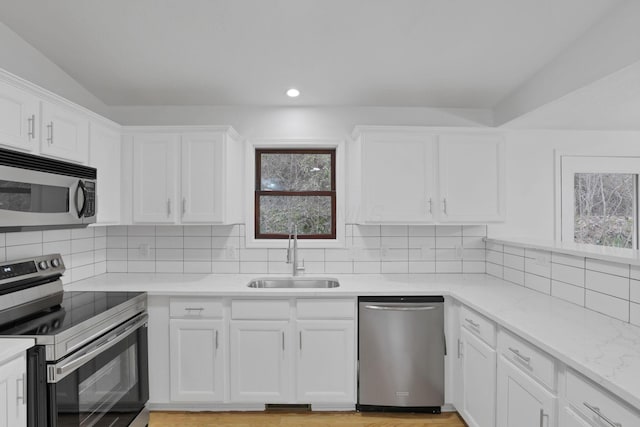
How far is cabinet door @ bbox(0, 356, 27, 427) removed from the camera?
137 cm

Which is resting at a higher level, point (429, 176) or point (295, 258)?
point (429, 176)

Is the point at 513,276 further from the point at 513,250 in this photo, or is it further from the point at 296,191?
the point at 296,191

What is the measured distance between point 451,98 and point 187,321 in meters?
2.63

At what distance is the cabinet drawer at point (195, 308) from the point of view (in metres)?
2.41

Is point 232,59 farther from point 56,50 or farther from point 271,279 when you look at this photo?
point 271,279

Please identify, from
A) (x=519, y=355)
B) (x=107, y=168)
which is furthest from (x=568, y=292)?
(x=107, y=168)

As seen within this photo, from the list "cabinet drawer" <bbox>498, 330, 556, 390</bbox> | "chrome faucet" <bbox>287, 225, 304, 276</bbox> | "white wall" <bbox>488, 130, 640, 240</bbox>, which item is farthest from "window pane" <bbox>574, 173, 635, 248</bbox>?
"chrome faucet" <bbox>287, 225, 304, 276</bbox>

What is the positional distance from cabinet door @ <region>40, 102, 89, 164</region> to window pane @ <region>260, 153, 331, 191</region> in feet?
4.44

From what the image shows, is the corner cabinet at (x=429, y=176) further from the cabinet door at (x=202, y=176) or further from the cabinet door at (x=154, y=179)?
the cabinet door at (x=154, y=179)

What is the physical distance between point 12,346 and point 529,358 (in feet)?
7.12

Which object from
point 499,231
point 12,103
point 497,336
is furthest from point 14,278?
point 499,231

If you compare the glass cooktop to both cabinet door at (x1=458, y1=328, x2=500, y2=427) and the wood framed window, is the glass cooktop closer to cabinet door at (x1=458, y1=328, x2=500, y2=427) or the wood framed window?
the wood framed window

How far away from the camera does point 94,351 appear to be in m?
1.78

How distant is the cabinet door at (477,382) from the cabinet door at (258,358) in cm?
115
